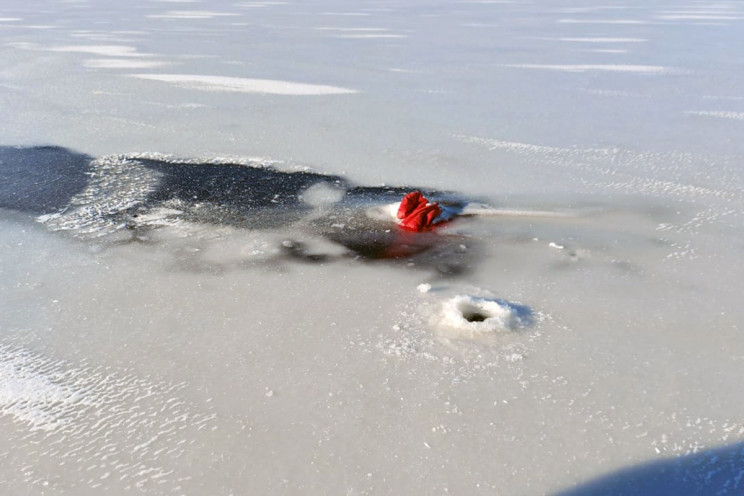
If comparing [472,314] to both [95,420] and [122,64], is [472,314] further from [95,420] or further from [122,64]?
[122,64]

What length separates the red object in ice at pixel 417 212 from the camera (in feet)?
12.7

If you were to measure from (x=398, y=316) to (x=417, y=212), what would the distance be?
1.14m

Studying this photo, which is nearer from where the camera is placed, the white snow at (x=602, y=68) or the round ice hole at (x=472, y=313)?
the round ice hole at (x=472, y=313)

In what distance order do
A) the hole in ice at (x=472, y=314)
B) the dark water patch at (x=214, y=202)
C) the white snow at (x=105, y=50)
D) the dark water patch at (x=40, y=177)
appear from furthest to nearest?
the white snow at (x=105, y=50), the dark water patch at (x=40, y=177), the dark water patch at (x=214, y=202), the hole in ice at (x=472, y=314)

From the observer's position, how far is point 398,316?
2.94 m

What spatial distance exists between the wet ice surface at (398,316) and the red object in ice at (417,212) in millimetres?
232

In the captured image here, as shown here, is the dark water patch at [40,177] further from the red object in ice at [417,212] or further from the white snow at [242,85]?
the white snow at [242,85]

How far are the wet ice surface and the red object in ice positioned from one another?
0.76ft

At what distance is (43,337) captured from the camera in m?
2.78

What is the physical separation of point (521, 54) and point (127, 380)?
8300 millimetres

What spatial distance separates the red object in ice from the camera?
3881mm

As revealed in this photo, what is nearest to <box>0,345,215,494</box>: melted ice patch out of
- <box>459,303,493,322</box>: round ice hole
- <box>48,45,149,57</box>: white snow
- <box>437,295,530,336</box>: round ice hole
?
<box>437,295,530,336</box>: round ice hole

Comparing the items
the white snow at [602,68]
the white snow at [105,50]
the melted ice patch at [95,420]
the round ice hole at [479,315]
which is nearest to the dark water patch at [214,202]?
the round ice hole at [479,315]

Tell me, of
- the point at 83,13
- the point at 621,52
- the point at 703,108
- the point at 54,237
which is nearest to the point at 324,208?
the point at 54,237
